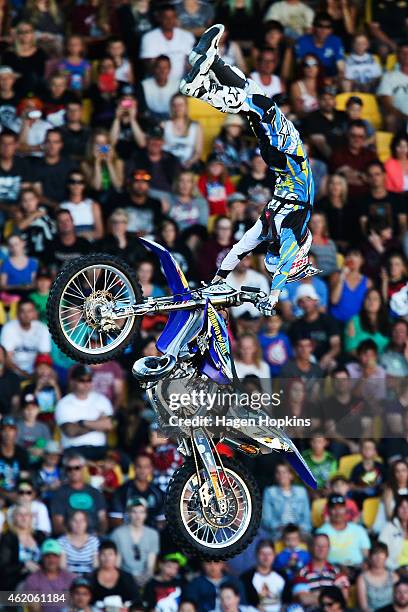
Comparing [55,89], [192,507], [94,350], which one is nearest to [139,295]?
[94,350]

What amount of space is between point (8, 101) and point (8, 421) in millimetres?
4549

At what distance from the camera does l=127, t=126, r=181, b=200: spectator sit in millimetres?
26000

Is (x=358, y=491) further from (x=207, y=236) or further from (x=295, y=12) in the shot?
A: (x=295, y=12)

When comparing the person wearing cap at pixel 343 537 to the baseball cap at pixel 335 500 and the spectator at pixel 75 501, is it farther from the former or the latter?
the spectator at pixel 75 501

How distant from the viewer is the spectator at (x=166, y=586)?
2391cm

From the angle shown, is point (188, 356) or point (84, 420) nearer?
point (188, 356)

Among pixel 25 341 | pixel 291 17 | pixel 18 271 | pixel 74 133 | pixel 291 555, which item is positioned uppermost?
pixel 291 17

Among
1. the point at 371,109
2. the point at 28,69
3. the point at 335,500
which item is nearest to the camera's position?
the point at 335,500

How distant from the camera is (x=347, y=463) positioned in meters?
25.2

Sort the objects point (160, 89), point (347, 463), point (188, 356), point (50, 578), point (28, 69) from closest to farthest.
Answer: point (188, 356)
point (50, 578)
point (347, 463)
point (160, 89)
point (28, 69)

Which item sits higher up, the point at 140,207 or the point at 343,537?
the point at 140,207

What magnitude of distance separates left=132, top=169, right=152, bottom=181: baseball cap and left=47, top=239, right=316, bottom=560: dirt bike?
662 cm

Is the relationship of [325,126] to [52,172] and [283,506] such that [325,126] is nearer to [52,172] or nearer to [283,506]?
[52,172]

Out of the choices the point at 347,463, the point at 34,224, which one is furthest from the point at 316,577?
the point at 34,224
